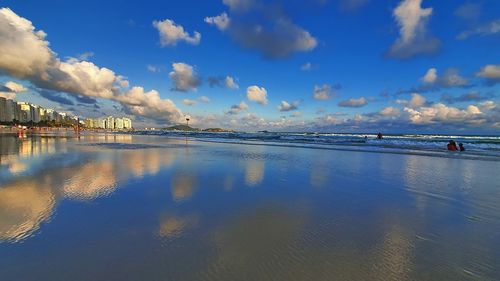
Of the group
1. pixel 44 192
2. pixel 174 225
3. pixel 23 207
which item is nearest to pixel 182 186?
Result: pixel 174 225

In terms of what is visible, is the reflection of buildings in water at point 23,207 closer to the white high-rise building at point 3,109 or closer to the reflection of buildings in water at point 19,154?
the reflection of buildings in water at point 19,154

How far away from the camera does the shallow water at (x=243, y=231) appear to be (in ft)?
10.4

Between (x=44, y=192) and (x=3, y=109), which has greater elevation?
(x=3, y=109)

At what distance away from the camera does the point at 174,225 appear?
179 inches

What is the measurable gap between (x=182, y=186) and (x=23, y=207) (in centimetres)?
359

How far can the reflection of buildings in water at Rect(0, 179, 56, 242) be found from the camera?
420cm

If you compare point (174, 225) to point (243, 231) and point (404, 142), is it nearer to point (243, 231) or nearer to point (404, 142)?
point (243, 231)

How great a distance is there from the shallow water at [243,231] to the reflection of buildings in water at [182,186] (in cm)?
5

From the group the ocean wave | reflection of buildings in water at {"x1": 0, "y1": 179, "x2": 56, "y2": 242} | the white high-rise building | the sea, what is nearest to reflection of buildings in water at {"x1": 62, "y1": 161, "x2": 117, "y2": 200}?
reflection of buildings in water at {"x1": 0, "y1": 179, "x2": 56, "y2": 242}

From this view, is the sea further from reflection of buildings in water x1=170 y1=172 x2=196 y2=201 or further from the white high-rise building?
the white high-rise building

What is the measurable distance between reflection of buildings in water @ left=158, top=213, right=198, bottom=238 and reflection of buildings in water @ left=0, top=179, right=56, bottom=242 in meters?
2.03

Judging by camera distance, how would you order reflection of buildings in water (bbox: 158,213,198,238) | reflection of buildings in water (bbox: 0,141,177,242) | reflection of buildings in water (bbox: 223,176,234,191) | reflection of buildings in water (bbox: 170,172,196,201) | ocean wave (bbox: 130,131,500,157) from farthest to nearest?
ocean wave (bbox: 130,131,500,157), reflection of buildings in water (bbox: 223,176,234,191), reflection of buildings in water (bbox: 170,172,196,201), reflection of buildings in water (bbox: 0,141,177,242), reflection of buildings in water (bbox: 158,213,198,238)

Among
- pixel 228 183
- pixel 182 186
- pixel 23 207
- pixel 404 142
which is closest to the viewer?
pixel 23 207

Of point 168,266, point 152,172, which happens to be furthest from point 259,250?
point 152,172
